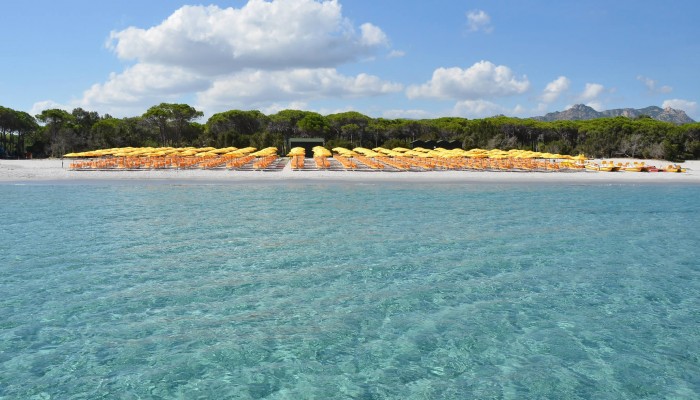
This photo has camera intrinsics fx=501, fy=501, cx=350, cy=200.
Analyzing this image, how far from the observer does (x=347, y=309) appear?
6.71 m

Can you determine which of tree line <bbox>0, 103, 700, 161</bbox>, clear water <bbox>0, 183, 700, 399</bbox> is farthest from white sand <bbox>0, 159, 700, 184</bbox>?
tree line <bbox>0, 103, 700, 161</bbox>

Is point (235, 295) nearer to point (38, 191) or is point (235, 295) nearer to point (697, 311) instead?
point (697, 311)

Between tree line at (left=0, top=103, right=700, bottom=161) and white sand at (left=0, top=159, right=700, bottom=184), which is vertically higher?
tree line at (left=0, top=103, right=700, bottom=161)

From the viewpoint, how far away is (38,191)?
2292cm

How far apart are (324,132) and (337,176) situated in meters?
33.1

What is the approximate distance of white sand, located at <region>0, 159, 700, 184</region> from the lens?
92.9ft

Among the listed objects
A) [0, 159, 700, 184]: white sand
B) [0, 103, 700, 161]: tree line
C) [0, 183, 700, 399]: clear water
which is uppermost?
[0, 103, 700, 161]: tree line

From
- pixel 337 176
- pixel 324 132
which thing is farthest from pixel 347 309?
pixel 324 132

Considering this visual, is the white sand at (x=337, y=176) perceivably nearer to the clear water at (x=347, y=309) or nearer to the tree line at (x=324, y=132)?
the clear water at (x=347, y=309)

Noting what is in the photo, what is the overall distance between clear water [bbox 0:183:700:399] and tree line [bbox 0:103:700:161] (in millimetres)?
Result: 43414

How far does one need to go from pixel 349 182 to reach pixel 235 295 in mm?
19711

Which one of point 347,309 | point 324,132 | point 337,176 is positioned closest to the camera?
point 347,309

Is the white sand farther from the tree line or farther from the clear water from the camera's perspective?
the tree line

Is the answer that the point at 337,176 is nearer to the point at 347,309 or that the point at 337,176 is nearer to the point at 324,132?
the point at 347,309
